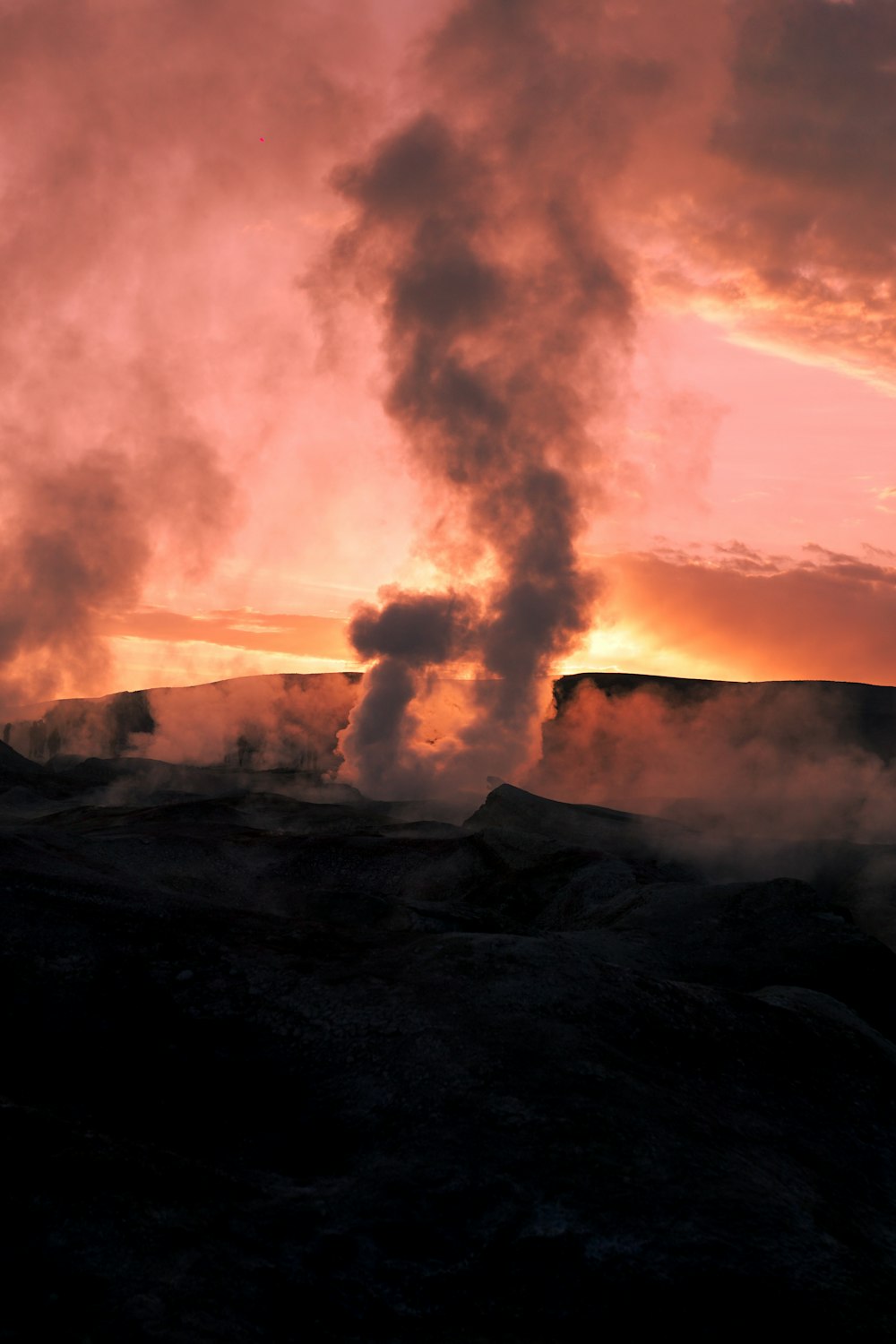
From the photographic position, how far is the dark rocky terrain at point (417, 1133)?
7535 mm

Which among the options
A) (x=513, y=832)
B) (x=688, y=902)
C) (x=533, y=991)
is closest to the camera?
(x=533, y=991)

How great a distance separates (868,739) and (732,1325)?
311ft

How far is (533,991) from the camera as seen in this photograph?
11.7 meters

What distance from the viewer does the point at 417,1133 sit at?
9.32 meters

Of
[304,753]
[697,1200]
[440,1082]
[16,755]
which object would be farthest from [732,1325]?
[304,753]

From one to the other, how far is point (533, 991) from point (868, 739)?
9137 cm

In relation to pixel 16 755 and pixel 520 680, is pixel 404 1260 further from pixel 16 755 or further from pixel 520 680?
pixel 16 755

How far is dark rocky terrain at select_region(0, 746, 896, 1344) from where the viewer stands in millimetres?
7535

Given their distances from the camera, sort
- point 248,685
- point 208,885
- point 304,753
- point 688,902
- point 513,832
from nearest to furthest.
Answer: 1. point 688,902
2. point 208,885
3. point 513,832
4. point 304,753
5. point 248,685

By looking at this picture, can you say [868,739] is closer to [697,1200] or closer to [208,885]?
[208,885]

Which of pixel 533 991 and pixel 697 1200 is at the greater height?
pixel 533 991

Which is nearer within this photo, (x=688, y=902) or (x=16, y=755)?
(x=688, y=902)

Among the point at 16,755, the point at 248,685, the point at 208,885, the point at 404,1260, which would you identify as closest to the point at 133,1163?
the point at 404,1260

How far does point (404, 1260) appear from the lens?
7.99 m
